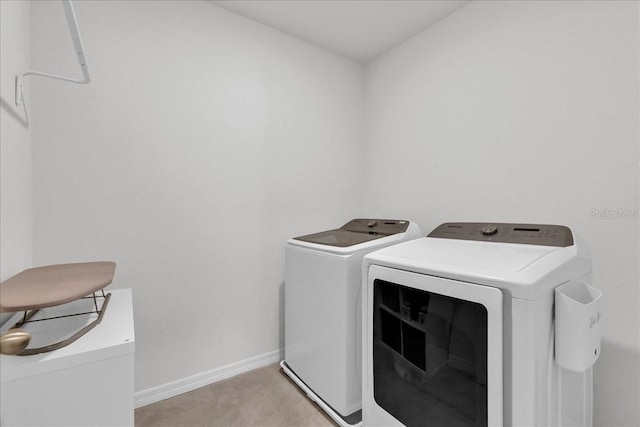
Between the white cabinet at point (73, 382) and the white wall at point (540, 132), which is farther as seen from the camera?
the white wall at point (540, 132)

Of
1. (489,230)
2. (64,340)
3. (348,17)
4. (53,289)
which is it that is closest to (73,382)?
(64,340)

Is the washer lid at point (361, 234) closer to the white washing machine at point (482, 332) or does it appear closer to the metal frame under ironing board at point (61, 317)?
the white washing machine at point (482, 332)

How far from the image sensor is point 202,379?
180 cm

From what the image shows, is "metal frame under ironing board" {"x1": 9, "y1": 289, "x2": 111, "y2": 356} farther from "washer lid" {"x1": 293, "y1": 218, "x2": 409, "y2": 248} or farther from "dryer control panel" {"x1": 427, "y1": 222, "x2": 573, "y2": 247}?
"dryer control panel" {"x1": 427, "y1": 222, "x2": 573, "y2": 247}

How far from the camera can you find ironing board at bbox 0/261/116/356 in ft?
2.39

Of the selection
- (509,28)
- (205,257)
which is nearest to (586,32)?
(509,28)

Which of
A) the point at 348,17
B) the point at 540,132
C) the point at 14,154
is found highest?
the point at 348,17

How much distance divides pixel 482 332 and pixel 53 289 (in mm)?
1307

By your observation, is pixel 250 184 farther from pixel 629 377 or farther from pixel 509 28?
pixel 629 377

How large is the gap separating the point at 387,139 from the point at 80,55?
194cm

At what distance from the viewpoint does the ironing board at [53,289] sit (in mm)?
727

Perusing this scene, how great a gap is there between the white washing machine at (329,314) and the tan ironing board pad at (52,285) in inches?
37.2

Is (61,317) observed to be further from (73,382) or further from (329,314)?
(329,314)

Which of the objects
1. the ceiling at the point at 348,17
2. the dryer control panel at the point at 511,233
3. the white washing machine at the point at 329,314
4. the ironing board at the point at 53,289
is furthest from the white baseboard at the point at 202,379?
the ceiling at the point at 348,17
